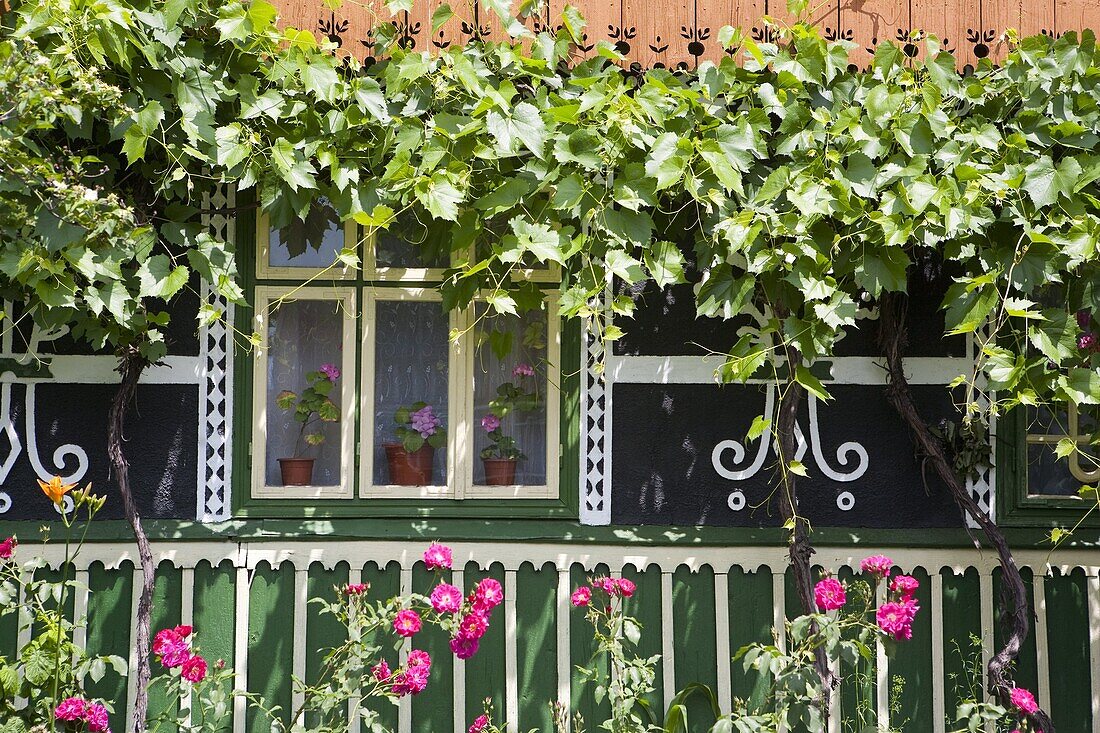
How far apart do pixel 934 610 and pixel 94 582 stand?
10.1 ft

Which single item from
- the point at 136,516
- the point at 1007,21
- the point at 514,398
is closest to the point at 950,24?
the point at 1007,21

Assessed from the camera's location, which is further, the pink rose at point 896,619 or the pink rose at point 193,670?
the pink rose at point 896,619

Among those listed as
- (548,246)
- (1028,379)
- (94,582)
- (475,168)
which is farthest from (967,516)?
(94,582)

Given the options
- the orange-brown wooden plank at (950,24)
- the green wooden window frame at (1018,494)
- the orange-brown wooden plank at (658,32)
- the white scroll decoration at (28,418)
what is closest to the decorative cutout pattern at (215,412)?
the white scroll decoration at (28,418)

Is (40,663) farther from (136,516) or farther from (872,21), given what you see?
(872,21)

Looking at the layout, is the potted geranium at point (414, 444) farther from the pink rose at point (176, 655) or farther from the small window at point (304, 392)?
the pink rose at point (176, 655)

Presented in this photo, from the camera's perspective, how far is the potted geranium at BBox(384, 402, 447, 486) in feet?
13.3

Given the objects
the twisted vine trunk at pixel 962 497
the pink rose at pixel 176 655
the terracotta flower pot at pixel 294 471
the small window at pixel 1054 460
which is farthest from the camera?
the small window at pixel 1054 460

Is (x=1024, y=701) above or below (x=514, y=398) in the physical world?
below

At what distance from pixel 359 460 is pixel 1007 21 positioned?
2930 mm

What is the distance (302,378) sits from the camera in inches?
161

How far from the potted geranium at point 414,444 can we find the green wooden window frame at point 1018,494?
2155 mm

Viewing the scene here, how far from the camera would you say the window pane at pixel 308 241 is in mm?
4066

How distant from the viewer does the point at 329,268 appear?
12.9 ft
